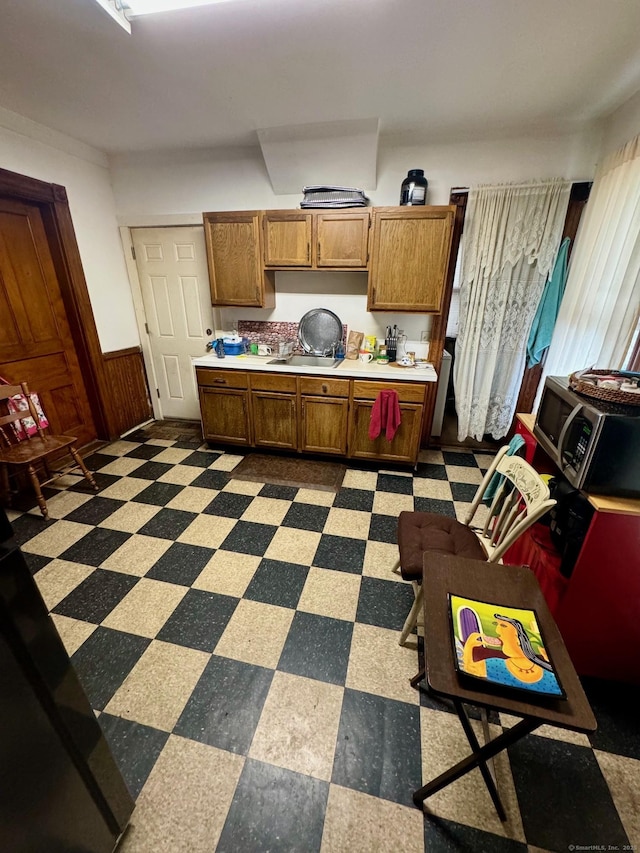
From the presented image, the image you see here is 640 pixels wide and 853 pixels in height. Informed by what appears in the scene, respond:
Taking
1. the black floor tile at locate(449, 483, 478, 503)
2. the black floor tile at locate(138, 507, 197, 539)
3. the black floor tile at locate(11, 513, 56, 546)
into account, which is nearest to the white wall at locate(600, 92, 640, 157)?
the black floor tile at locate(449, 483, 478, 503)

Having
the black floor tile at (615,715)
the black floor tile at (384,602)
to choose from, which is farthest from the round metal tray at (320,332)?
the black floor tile at (615,715)

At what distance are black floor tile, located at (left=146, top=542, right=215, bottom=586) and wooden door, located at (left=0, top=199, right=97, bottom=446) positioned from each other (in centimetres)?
188

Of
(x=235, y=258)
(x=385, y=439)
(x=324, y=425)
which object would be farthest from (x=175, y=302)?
(x=385, y=439)

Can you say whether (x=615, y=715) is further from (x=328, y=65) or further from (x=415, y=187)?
(x=328, y=65)

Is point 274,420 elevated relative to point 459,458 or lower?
elevated

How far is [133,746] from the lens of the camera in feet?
3.84

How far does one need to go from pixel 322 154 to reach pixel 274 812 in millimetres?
3617

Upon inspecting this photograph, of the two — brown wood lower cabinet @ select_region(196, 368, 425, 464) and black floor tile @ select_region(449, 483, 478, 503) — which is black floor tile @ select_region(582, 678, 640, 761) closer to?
black floor tile @ select_region(449, 483, 478, 503)

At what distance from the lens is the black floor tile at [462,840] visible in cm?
97

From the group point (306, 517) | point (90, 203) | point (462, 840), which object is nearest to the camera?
point (462, 840)

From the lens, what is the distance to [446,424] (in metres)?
3.68

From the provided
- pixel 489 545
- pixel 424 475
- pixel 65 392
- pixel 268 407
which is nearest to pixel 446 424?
pixel 424 475

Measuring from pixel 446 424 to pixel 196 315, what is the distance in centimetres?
289

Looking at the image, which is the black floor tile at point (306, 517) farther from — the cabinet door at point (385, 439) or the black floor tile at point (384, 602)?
the cabinet door at point (385, 439)
